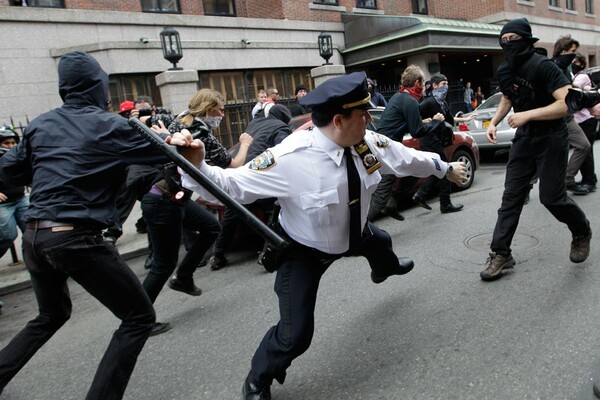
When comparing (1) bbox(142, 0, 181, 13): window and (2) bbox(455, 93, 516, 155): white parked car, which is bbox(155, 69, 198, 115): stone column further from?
(2) bbox(455, 93, 516, 155): white parked car

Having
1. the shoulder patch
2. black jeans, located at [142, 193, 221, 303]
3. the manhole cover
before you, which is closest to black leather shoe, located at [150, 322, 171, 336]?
black jeans, located at [142, 193, 221, 303]

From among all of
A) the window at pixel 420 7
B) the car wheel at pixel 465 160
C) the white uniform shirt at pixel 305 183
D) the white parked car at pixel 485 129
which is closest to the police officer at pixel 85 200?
the white uniform shirt at pixel 305 183

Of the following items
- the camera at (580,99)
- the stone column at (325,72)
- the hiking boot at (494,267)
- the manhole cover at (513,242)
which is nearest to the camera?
the camera at (580,99)

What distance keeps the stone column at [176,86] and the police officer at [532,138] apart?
28.1ft

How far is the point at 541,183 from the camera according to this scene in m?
3.76

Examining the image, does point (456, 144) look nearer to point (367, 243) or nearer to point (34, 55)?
point (367, 243)

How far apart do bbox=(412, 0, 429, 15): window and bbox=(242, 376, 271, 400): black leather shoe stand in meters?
20.6

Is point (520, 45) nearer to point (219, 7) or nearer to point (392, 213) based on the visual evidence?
point (392, 213)

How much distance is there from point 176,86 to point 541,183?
9.12 m

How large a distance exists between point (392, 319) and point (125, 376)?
1.86 metres

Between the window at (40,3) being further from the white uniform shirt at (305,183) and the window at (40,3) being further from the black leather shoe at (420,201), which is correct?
the white uniform shirt at (305,183)

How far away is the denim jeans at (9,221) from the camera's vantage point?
4676mm

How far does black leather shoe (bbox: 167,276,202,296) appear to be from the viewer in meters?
4.19

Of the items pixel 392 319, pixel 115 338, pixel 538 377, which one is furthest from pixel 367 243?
pixel 115 338
